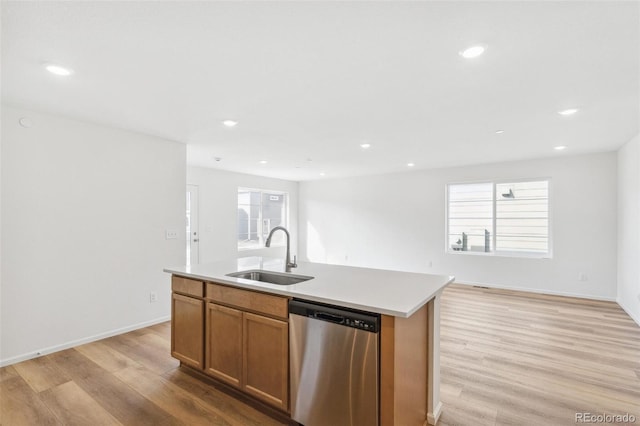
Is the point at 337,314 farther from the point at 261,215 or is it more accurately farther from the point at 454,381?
the point at 261,215

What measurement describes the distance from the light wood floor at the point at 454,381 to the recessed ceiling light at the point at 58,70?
2.34m

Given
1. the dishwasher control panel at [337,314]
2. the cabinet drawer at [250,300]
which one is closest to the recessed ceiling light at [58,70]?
the cabinet drawer at [250,300]

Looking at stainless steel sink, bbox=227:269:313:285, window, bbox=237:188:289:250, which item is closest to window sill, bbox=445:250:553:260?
window, bbox=237:188:289:250

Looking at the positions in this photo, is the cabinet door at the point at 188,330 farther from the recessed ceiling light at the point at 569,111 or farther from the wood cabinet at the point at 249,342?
the recessed ceiling light at the point at 569,111

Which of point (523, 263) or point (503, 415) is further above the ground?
point (523, 263)

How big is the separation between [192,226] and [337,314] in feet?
15.9

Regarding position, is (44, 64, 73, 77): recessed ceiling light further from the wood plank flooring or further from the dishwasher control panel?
the wood plank flooring

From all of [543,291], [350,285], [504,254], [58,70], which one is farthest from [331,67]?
[543,291]

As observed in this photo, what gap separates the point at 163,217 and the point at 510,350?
421cm

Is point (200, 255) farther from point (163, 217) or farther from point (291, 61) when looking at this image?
point (291, 61)

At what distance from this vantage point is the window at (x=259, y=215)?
7.04m

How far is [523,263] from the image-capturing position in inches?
211

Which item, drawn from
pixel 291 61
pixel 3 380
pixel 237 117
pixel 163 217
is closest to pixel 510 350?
pixel 291 61

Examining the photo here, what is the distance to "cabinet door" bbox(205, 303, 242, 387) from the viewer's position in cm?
218
